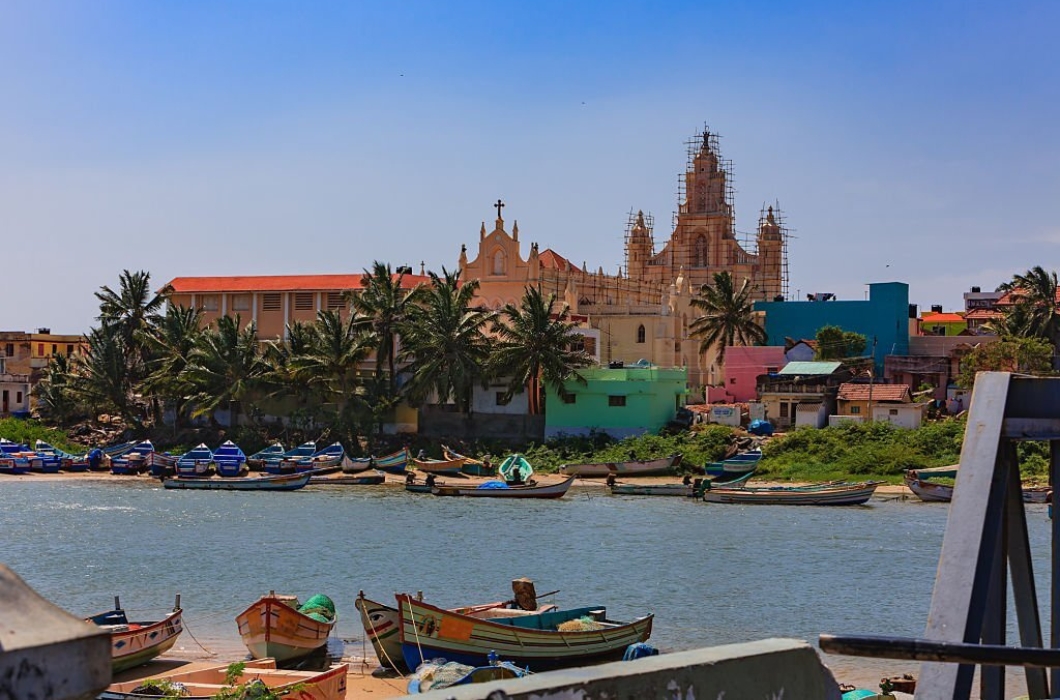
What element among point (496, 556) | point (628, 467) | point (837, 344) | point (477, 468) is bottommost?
point (496, 556)

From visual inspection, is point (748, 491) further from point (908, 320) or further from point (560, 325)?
point (908, 320)

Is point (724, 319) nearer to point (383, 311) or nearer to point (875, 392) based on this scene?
point (875, 392)

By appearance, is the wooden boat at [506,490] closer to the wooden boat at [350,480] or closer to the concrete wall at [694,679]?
the wooden boat at [350,480]

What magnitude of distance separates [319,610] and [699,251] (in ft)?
291

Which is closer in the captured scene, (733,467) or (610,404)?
(733,467)

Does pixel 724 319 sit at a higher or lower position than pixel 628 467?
higher

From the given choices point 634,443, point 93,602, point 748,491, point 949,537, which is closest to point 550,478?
point 634,443

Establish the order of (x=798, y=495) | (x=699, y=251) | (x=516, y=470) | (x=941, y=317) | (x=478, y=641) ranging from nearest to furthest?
(x=478, y=641) < (x=798, y=495) < (x=516, y=470) < (x=941, y=317) < (x=699, y=251)

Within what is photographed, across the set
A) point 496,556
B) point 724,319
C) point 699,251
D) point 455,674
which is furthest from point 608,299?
point 455,674

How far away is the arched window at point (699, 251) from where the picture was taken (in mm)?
109625

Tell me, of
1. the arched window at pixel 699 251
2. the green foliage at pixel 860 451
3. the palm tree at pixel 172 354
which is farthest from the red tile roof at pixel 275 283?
the arched window at pixel 699 251

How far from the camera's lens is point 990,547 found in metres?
6.97

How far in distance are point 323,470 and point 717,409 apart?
63.0ft

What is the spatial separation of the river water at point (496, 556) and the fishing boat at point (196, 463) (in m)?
3.88
